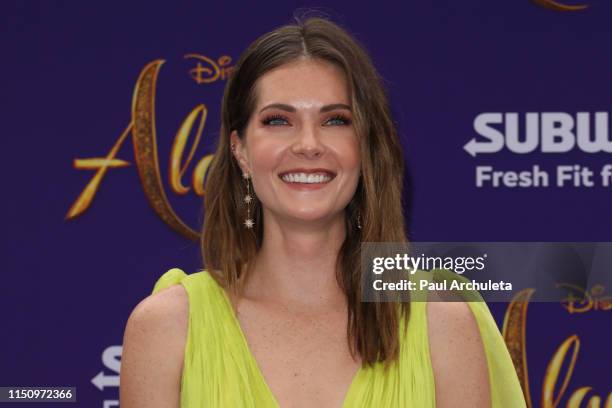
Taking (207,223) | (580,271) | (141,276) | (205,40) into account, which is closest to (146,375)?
(207,223)

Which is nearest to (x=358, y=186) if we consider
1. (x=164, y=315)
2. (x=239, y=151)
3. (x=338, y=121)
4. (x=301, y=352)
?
(x=338, y=121)

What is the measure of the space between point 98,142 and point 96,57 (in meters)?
0.26

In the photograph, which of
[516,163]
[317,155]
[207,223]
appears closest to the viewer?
[317,155]

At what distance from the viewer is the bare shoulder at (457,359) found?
86.1 inches

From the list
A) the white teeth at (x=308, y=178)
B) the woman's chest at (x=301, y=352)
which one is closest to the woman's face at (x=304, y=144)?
the white teeth at (x=308, y=178)

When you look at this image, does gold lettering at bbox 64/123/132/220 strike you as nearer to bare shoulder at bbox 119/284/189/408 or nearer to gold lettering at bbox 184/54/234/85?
gold lettering at bbox 184/54/234/85

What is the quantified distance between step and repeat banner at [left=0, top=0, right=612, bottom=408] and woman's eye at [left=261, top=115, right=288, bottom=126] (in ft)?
2.89

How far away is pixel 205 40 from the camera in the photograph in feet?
9.91

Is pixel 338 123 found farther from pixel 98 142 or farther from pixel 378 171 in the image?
pixel 98 142

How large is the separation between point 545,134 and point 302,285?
1090mm

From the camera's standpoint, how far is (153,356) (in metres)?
2.15

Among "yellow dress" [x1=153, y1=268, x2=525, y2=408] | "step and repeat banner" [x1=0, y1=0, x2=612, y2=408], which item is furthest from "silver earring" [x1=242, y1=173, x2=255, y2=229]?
"step and repeat banner" [x1=0, y1=0, x2=612, y2=408]

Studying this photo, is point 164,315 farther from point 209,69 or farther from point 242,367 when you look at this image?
point 209,69

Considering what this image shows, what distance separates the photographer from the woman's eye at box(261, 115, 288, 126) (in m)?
2.15
